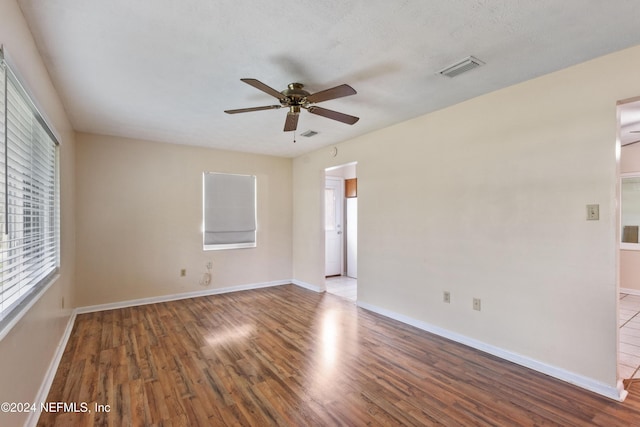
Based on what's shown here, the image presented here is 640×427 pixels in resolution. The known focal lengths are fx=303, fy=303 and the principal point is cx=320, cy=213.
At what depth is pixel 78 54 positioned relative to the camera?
222 cm

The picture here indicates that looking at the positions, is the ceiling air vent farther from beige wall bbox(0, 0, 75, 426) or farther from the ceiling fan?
beige wall bbox(0, 0, 75, 426)

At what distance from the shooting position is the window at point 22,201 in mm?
1563

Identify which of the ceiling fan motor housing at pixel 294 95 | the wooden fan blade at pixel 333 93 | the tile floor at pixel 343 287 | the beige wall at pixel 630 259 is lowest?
the tile floor at pixel 343 287

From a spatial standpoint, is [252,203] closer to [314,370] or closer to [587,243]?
[314,370]

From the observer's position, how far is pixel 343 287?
5648 millimetres

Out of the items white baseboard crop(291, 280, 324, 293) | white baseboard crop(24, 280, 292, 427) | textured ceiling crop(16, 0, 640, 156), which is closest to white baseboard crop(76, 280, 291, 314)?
white baseboard crop(24, 280, 292, 427)

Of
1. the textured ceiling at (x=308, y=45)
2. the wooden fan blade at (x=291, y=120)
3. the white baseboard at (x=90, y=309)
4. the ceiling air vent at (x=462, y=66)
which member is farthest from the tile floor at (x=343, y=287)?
the ceiling air vent at (x=462, y=66)

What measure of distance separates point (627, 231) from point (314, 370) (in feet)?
20.2

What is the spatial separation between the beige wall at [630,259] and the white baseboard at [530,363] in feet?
13.6

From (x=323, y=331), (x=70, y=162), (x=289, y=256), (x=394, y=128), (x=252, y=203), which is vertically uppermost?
(x=394, y=128)

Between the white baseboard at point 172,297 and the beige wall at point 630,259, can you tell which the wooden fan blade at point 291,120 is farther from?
the beige wall at point 630,259

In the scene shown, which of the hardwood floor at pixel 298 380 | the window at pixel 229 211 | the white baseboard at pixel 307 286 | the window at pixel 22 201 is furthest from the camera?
the white baseboard at pixel 307 286

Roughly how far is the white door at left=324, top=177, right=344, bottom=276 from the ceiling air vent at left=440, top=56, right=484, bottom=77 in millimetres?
4086

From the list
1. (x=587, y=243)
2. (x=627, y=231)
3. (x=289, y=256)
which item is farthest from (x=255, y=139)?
(x=627, y=231)
